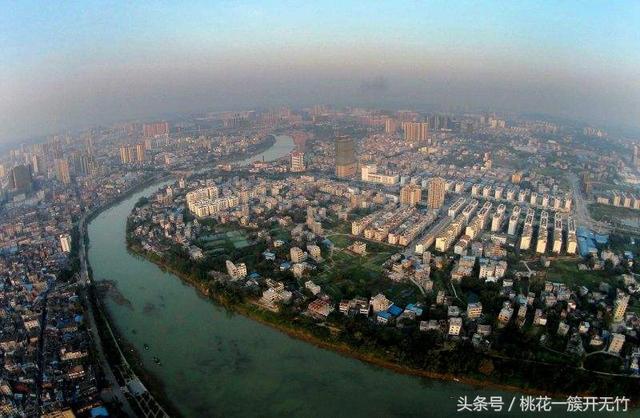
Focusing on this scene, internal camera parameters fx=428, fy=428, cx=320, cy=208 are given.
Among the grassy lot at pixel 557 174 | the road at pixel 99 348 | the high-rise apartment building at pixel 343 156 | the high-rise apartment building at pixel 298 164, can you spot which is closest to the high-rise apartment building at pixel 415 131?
the grassy lot at pixel 557 174

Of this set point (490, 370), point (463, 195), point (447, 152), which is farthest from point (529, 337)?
point (447, 152)

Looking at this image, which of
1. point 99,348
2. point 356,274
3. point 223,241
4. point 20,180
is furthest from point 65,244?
point 20,180

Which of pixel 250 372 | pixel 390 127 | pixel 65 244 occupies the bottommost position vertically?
pixel 250 372

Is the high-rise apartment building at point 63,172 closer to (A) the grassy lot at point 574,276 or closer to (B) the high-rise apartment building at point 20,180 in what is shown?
(B) the high-rise apartment building at point 20,180

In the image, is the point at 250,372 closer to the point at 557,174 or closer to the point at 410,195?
the point at 410,195

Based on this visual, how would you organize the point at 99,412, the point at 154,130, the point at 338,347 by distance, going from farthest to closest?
the point at 154,130
the point at 338,347
the point at 99,412

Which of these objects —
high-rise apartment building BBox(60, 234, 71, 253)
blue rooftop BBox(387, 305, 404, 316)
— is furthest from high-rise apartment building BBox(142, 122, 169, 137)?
blue rooftop BBox(387, 305, 404, 316)

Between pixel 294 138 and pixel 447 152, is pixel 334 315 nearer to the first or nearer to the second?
pixel 447 152

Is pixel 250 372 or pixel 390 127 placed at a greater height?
pixel 390 127
